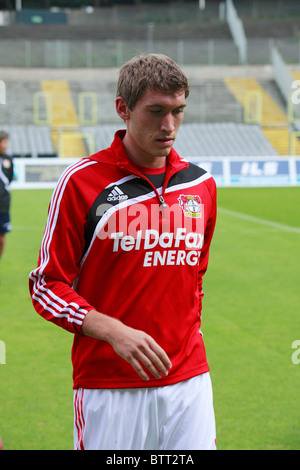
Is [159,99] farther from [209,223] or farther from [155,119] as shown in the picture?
[209,223]

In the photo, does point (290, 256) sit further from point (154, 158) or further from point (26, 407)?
point (154, 158)

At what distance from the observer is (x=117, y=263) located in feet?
9.29

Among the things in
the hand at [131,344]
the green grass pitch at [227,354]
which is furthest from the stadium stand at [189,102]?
the hand at [131,344]

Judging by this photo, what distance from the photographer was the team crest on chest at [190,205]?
2.99 metres

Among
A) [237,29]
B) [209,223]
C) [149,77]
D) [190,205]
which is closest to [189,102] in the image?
[237,29]

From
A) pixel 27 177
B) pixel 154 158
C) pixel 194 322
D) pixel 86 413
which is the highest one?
pixel 154 158

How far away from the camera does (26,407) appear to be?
19.0ft

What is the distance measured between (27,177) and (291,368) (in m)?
22.3

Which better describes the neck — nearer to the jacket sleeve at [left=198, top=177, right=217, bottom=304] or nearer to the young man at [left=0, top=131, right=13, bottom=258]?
the jacket sleeve at [left=198, top=177, right=217, bottom=304]

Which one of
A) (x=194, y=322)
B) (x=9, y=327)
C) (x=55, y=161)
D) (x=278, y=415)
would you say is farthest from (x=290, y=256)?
(x=55, y=161)

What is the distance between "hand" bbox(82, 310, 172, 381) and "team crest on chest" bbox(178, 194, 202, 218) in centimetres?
60

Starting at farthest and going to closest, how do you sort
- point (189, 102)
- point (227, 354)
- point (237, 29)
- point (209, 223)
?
point (237, 29), point (189, 102), point (227, 354), point (209, 223)

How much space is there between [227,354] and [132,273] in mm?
4531

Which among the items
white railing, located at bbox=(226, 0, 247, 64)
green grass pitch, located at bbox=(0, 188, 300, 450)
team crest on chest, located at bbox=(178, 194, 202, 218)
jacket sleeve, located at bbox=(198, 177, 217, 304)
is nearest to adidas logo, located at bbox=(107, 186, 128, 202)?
team crest on chest, located at bbox=(178, 194, 202, 218)
